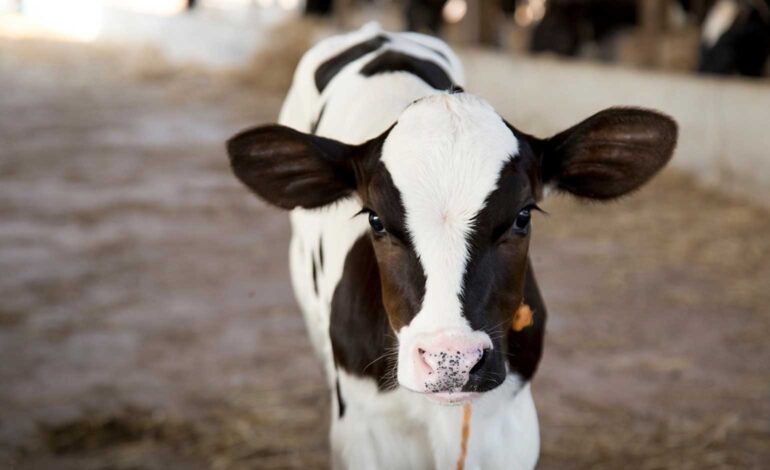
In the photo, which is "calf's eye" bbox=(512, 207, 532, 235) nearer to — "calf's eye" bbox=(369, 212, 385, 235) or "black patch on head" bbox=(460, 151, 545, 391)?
"black patch on head" bbox=(460, 151, 545, 391)

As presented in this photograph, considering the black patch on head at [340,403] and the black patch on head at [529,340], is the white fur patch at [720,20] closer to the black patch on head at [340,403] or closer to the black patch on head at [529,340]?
the black patch on head at [529,340]

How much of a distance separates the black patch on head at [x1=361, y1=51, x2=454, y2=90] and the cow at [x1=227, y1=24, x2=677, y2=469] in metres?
0.01

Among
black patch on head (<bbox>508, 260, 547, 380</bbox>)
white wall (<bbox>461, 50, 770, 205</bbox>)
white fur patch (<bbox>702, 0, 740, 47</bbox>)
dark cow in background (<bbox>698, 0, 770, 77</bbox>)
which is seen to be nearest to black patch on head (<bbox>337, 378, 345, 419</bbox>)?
black patch on head (<bbox>508, 260, 547, 380</bbox>)

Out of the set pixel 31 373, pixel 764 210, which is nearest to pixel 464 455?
pixel 31 373

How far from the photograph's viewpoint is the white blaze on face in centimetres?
251

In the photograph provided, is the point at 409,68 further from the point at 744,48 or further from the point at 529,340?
the point at 744,48

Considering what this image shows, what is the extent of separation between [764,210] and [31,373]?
514cm

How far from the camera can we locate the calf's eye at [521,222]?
2686 millimetres

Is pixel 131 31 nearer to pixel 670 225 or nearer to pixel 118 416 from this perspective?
pixel 670 225

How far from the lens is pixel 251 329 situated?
18.3 ft

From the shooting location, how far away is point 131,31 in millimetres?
22078

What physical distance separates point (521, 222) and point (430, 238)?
0.27 metres

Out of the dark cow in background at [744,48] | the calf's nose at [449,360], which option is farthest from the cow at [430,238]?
the dark cow in background at [744,48]

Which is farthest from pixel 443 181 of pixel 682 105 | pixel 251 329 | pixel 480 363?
pixel 682 105
